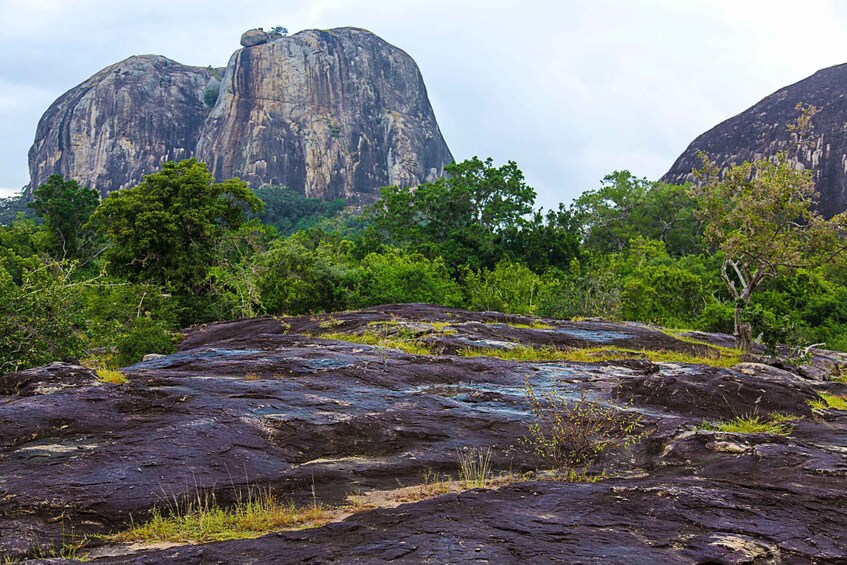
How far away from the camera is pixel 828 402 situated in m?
11.1

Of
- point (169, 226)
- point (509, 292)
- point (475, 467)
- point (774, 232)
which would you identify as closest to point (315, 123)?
point (509, 292)

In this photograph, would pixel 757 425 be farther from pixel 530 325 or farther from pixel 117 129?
pixel 117 129

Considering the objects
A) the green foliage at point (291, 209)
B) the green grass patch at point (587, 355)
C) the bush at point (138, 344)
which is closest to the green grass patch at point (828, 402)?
the green grass patch at point (587, 355)

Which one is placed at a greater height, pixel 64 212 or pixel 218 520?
pixel 64 212

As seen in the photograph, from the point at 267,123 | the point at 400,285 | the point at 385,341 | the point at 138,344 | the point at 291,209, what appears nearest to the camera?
the point at 385,341

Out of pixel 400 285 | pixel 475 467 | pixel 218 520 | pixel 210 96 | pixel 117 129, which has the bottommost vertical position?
pixel 475 467

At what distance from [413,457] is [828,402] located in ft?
25.3

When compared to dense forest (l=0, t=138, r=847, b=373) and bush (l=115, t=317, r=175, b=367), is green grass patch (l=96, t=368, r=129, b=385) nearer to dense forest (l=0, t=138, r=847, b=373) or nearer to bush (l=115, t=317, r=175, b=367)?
dense forest (l=0, t=138, r=847, b=373)

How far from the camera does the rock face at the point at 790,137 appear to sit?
5966 cm

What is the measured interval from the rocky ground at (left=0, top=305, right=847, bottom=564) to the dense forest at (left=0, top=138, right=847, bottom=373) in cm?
458

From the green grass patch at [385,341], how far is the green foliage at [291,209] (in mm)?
63727

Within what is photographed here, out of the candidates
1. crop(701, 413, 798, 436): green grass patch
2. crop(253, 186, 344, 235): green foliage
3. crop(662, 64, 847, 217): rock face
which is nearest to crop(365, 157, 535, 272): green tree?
crop(701, 413, 798, 436): green grass patch

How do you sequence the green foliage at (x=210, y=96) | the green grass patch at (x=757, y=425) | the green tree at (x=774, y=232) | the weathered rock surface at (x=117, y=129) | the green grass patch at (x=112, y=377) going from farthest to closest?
the green foliage at (x=210, y=96)
the weathered rock surface at (x=117, y=129)
the green tree at (x=774, y=232)
the green grass patch at (x=112, y=377)
the green grass patch at (x=757, y=425)

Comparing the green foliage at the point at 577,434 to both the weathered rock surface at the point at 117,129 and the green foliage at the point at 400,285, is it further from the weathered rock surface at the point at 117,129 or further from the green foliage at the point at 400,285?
the weathered rock surface at the point at 117,129
